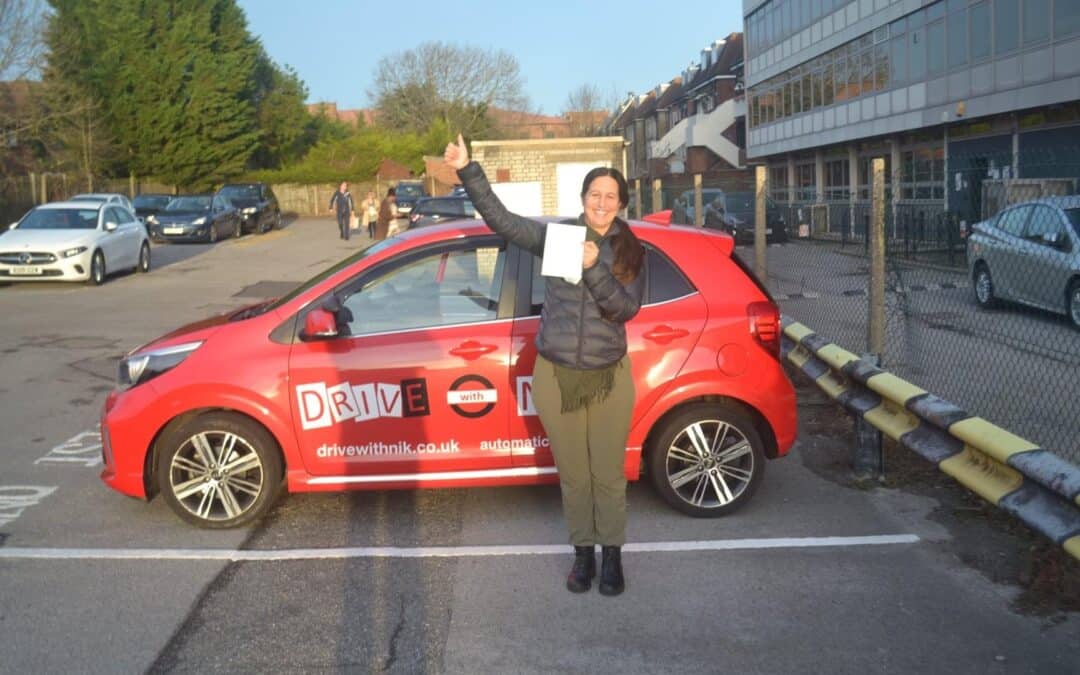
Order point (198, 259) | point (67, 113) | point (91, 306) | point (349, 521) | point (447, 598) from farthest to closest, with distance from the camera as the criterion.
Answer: point (67, 113)
point (198, 259)
point (91, 306)
point (349, 521)
point (447, 598)

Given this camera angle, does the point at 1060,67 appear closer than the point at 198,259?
Yes

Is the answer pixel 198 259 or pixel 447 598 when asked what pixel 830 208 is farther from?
pixel 198 259

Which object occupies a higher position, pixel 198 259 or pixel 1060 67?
pixel 1060 67

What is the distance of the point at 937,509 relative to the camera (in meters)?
6.25

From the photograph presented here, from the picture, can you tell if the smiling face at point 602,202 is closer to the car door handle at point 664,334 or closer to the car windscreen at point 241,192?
the car door handle at point 664,334

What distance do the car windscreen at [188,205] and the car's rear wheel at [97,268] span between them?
1370 centimetres

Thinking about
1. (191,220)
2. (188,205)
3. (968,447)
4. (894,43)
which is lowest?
(968,447)

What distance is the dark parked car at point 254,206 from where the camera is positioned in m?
39.2

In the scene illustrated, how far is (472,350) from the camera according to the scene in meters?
5.98

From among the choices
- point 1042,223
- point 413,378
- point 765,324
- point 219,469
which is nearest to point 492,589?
point 413,378

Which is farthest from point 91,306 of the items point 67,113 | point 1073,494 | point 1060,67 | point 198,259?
point 67,113

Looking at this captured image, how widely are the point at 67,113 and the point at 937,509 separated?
1675 inches

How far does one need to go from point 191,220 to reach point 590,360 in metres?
31.2

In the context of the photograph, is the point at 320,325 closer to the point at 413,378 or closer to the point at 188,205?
the point at 413,378
